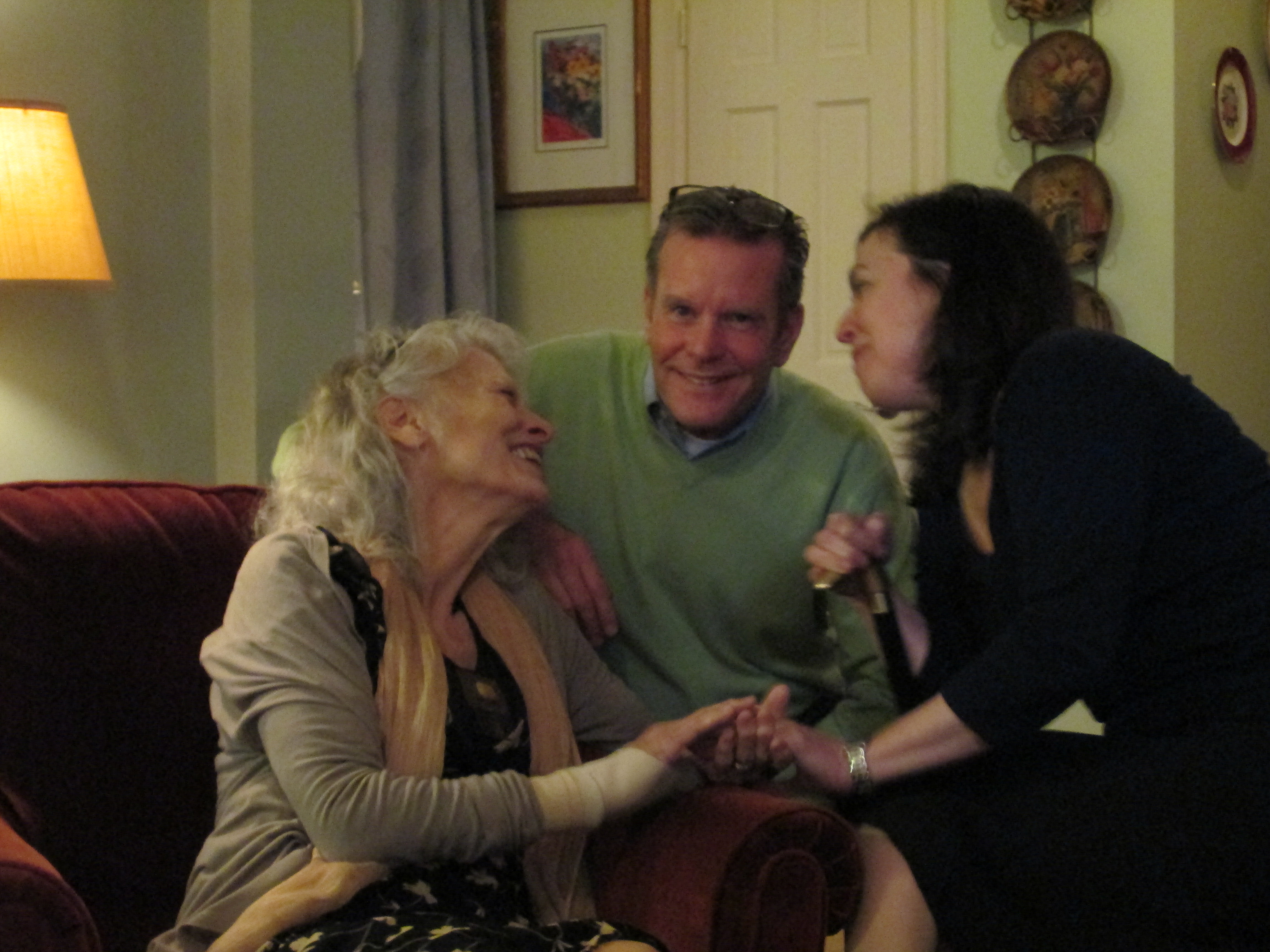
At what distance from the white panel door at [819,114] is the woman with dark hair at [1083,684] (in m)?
2.39

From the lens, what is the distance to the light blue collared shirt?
2.15m

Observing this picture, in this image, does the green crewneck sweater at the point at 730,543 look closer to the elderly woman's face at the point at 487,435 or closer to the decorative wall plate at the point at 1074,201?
the elderly woman's face at the point at 487,435

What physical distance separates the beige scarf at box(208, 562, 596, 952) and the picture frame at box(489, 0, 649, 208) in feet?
8.91

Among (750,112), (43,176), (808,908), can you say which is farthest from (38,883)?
(750,112)

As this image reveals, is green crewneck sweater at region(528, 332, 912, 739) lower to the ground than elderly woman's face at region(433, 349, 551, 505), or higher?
lower

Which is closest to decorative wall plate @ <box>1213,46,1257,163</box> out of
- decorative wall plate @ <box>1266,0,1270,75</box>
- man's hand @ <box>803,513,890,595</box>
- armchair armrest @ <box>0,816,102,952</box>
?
decorative wall plate @ <box>1266,0,1270,75</box>

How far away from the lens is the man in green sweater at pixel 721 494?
2068 millimetres

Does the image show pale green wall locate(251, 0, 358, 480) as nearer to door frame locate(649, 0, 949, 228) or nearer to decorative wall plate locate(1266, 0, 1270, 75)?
door frame locate(649, 0, 949, 228)

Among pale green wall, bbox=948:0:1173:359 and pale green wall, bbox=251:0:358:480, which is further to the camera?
pale green wall, bbox=948:0:1173:359

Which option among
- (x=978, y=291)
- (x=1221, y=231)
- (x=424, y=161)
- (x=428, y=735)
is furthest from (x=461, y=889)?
(x=1221, y=231)

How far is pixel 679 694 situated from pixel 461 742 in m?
0.52

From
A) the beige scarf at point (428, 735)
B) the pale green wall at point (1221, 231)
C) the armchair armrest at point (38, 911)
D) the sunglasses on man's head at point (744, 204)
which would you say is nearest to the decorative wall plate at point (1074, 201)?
the pale green wall at point (1221, 231)

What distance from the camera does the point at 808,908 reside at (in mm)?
1620

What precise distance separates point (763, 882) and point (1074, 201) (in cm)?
260
